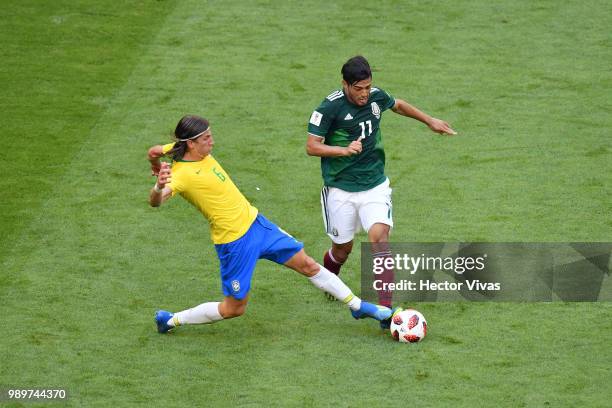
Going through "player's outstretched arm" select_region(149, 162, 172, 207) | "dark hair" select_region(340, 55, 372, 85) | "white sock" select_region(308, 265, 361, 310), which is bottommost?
"white sock" select_region(308, 265, 361, 310)

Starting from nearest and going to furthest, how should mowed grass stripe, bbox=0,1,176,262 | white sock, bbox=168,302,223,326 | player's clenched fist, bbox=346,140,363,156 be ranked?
player's clenched fist, bbox=346,140,363,156 → white sock, bbox=168,302,223,326 → mowed grass stripe, bbox=0,1,176,262

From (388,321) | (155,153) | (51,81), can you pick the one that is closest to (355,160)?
(388,321)

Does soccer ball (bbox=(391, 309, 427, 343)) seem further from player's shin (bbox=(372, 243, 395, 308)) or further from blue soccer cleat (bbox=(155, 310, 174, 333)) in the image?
blue soccer cleat (bbox=(155, 310, 174, 333))

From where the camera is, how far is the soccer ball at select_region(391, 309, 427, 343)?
959cm

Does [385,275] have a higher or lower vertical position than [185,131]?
lower

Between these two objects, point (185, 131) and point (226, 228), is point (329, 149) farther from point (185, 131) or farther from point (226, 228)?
point (185, 131)

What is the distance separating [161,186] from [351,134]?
1.89m

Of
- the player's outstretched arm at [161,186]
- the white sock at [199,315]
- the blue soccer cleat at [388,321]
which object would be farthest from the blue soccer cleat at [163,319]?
the blue soccer cleat at [388,321]

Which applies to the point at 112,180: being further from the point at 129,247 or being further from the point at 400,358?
the point at 400,358

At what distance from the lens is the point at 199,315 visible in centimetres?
977

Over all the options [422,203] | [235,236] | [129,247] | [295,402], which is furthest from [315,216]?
[295,402]

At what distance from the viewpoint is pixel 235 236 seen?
9.45m

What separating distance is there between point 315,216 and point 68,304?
2946mm

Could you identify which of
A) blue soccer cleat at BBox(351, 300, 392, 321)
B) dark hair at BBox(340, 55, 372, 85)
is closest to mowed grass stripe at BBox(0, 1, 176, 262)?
blue soccer cleat at BBox(351, 300, 392, 321)
